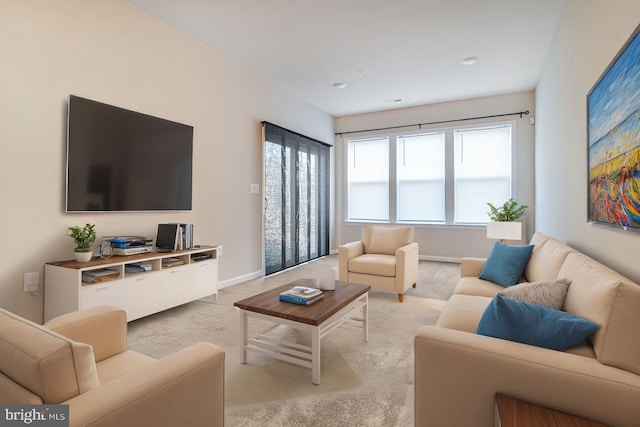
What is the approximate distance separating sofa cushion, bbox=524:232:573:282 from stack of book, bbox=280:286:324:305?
1530 mm

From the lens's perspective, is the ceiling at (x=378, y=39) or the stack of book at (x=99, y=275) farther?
the ceiling at (x=378, y=39)

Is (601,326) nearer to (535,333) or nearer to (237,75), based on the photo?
(535,333)

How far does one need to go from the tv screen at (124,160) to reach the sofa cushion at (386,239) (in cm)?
234

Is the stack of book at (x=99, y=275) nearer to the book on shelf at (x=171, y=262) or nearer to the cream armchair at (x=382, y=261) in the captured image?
the book on shelf at (x=171, y=262)

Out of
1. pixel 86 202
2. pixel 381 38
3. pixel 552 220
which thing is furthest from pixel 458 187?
pixel 86 202

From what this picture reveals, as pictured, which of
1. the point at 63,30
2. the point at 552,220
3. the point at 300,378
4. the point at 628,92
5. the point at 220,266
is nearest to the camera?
the point at 628,92

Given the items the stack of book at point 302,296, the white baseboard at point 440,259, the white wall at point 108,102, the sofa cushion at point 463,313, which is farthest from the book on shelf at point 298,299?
the white baseboard at point 440,259

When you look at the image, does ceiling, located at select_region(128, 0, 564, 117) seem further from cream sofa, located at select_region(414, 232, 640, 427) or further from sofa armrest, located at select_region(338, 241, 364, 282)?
cream sofa, located at select_region(414, 232, 640, 427)

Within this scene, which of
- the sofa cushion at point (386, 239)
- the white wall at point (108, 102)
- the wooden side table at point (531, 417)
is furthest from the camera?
the sofa cushion at point (386, 239)

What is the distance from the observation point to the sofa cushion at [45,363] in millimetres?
828

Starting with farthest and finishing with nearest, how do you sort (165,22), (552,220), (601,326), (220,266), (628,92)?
(220,266) < (552,220) < (165,22) < (628,92) < (601,326)

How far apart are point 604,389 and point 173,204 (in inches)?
141

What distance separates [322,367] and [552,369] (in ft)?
4.52

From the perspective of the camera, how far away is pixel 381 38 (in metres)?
3.66
